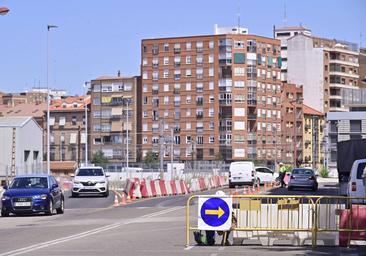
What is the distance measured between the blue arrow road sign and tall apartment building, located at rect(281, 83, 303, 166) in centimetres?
11507

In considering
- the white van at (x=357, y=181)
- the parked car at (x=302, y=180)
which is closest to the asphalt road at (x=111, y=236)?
the white van at (x=357, y=181)

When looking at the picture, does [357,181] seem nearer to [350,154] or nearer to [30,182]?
[30,182]

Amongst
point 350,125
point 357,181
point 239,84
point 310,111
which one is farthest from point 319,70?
point 357,181

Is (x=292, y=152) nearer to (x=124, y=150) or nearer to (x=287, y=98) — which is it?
(x=287, y=98)

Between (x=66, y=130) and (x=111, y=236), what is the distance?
118080mm

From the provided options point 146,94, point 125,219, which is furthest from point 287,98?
point 125,219

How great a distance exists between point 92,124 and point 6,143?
52.6 m

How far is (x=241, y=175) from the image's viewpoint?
Result: 65750 millimetres

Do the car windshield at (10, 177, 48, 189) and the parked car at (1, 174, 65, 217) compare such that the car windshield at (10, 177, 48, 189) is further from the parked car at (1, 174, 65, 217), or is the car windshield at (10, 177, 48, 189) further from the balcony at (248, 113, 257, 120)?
the balcony at (248, 113, 257, 120)

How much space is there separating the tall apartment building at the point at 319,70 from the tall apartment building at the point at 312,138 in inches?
127

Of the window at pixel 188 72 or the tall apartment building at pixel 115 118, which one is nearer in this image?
the window at pixel 188 72

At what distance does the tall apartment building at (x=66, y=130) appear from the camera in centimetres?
13600

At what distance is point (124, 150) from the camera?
441 ft

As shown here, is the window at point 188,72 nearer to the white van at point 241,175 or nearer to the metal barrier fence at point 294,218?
the white van at point 241,175
